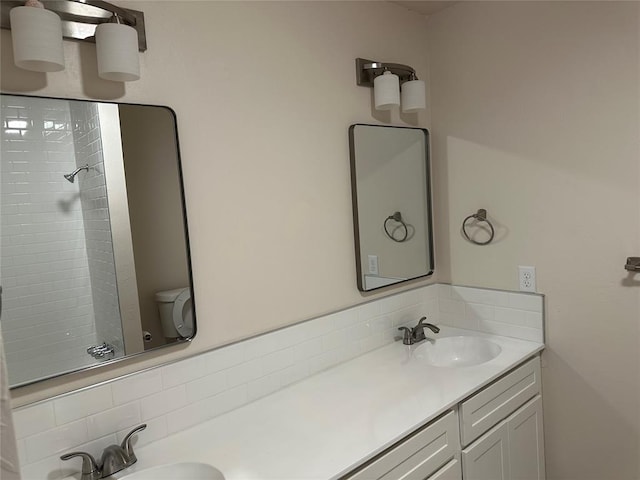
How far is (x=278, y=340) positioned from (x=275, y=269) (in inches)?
10.9

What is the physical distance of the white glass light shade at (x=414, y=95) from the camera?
2197 millimetres

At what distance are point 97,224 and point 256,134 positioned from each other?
2.19ft

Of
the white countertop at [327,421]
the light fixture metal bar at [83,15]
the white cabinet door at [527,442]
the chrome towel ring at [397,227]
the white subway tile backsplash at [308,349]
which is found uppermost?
the light fixture metal bar at [83,15]

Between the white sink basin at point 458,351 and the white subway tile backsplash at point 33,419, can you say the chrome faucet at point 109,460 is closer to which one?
the white subway tile backsplash at point 33,419

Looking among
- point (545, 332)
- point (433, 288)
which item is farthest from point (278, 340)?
point (545, 332)

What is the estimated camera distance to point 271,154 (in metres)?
1.83

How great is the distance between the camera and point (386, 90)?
209 centimetres

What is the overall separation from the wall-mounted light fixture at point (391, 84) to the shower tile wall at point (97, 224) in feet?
3.92

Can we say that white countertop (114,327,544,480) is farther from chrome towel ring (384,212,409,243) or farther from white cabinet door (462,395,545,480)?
chrome towel ring (384,212,409,243)

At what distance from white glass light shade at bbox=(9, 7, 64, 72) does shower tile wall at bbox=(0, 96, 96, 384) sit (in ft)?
0.40

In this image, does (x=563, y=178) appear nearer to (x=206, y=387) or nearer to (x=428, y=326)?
(x=428, y=326)

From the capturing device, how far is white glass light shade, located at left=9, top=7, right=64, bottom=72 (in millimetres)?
1181

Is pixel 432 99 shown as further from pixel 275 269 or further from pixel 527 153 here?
pixel 275 269

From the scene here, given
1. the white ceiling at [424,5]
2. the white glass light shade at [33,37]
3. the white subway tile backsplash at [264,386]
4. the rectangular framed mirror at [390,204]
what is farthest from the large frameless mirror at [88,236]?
the white ceiling at [424,5]
